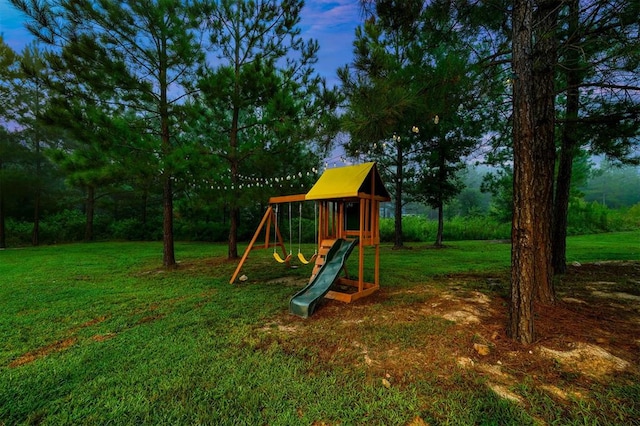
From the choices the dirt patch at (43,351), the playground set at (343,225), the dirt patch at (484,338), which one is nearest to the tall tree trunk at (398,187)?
the playground set at (343,225)

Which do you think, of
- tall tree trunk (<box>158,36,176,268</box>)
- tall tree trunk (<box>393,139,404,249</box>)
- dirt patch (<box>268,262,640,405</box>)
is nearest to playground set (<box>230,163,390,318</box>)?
dirt patch (<box>268,262,640,405</box>)

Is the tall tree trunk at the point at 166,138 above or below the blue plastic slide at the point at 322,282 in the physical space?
above

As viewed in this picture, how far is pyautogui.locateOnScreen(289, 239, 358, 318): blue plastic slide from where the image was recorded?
10.0 feet

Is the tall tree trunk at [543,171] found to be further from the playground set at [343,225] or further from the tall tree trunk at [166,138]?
the tall tree trunk at [166,138]

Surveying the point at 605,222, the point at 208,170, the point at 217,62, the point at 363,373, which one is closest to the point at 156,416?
the point at 363,373

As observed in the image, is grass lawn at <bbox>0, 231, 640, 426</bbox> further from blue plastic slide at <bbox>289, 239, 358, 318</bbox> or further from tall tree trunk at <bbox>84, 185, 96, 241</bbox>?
tall tree trunk at <bbox>84, 185, 96, 241</bbox>

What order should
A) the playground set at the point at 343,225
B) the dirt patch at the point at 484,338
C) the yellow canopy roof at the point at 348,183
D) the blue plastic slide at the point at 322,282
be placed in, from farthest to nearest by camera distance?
the yellow canopy roof at the point at 348,183 → the playground set at the point at 343,225 → the blue plastic slide at the point at 322,282 → the dirt patch at the point at 484,338

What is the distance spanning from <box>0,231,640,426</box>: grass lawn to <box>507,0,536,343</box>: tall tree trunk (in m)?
0.30

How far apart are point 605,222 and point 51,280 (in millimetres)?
22799

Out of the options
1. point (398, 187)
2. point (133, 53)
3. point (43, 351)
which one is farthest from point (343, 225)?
point (133, 53)

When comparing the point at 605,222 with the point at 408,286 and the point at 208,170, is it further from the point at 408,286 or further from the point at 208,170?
the point at 208,170

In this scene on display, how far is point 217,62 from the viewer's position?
632cm

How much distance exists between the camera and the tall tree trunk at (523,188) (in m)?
2.18

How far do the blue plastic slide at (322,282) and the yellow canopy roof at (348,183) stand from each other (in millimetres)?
759
